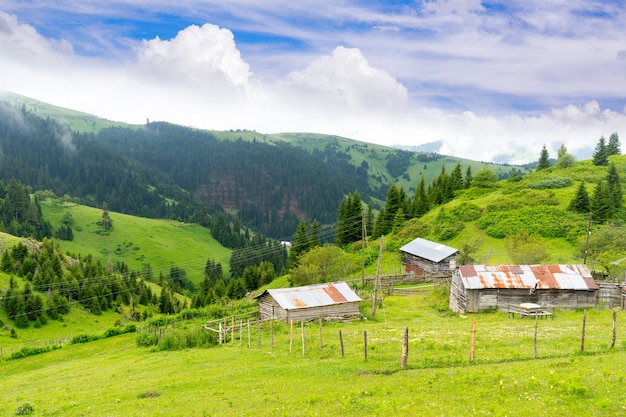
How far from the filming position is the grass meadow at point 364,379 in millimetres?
17266

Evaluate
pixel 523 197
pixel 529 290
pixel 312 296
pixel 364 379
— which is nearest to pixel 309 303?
pixel 312 296

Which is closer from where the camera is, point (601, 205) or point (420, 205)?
point (601, 205)

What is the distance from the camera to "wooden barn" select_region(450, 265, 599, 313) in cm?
5000

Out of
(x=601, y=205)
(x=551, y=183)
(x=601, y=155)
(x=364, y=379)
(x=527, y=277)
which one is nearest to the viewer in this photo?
(x=364, y=379)

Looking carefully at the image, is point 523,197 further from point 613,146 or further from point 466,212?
point 613,146

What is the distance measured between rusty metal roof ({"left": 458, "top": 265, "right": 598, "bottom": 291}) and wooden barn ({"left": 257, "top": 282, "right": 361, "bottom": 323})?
13383mm

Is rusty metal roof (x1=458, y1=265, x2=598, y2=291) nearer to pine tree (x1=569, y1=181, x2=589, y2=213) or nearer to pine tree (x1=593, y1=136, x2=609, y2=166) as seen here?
pine tree (x1=569, y1=181, x2=589, y2=213)

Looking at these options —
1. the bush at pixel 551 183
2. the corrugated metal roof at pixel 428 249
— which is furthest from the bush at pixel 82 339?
the bush at pixel 551 183

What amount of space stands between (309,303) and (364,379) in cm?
2741

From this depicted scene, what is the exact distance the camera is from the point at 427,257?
78500mm

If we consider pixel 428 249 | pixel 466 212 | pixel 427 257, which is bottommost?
pixel 427 257

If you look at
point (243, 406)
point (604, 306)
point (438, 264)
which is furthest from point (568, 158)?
point (243, 406)

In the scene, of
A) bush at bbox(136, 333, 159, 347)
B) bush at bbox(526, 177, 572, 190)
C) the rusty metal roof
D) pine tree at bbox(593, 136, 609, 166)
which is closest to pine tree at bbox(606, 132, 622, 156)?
pine tree at bbox(593, 136, 609, 166)

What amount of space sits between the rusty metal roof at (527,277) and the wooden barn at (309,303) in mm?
13383
